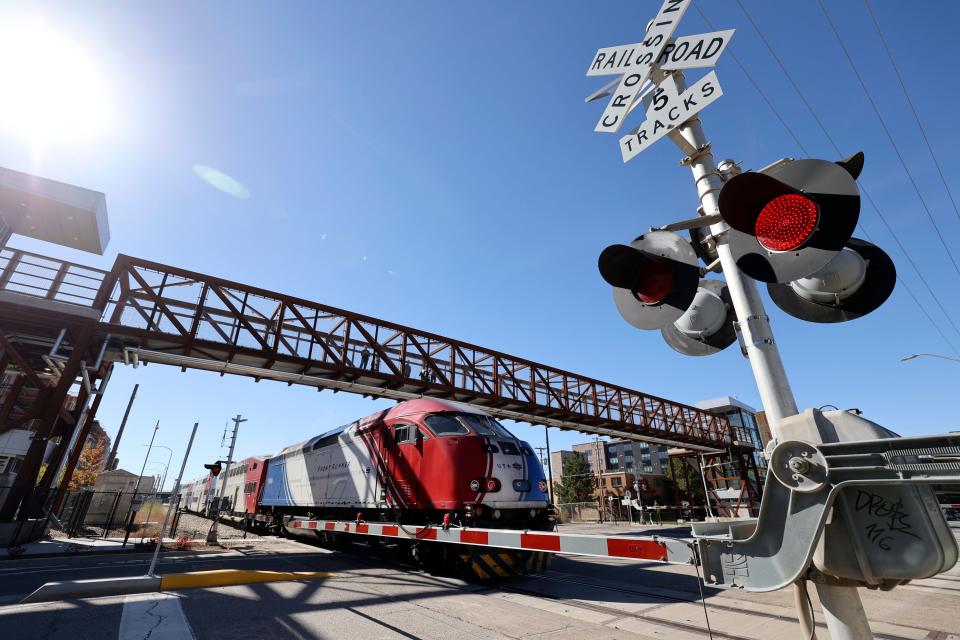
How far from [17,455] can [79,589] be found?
2397 cm

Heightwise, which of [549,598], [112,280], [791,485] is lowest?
[549,598]

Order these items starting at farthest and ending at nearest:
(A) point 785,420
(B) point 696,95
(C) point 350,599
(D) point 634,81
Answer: (C) point 350,599
(D) point 634,81
(B) point 696,95
(A) point 785,420

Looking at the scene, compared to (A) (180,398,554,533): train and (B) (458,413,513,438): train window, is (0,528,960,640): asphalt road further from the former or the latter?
(B) (458,413,513,438): train window

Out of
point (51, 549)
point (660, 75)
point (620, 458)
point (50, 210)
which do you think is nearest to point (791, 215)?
point (660, 75)

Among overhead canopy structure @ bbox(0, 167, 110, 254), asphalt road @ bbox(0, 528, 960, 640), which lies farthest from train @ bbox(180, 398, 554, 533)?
overhead canopy structure @ bbox(0, 167, 110, 254)

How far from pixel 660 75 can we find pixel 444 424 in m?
8.60

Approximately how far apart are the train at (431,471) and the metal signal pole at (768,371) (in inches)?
280

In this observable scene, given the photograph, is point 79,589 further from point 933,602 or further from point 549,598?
point 933,602

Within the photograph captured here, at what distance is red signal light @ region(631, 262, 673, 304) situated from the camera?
3.10m

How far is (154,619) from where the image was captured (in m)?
5.78

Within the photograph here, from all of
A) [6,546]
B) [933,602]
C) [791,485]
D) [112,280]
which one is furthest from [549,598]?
[112,280]

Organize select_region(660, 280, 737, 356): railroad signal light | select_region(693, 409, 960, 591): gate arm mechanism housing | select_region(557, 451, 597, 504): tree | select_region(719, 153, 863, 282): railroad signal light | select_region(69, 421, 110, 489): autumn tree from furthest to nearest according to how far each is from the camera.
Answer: select_region(557, 451, 597, 504): tree < select_region(69, 421, 110, 489): autumn tree < select_region(660, 280, 737, 356): railroad signal light < select_region(719, 153, 863, 282): railroad signal light < select_region(693, 409, 960, 591): gate arm mechanism housing

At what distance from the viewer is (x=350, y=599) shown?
746 centimetres

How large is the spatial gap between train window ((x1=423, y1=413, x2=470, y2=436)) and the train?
25 millimetres
